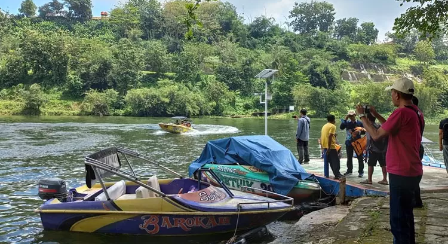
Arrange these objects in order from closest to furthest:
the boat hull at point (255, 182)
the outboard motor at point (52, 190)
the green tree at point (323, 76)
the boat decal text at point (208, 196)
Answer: the boat decal text at point (208, 196) < the outboard motor at point (52, 190) < the boat hull at point (255, 182) < the green tree at point (323, 76)

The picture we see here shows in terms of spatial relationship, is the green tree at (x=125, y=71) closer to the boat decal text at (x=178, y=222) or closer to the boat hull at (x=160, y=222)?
the boat hull at (x=160, y=222)

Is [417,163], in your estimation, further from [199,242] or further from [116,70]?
[116,70]

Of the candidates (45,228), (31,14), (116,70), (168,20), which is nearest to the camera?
(45,228)

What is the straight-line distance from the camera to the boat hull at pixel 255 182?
1060 centimetres

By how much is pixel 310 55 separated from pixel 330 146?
286 feet

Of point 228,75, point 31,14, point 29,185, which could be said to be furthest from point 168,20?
point 29,185

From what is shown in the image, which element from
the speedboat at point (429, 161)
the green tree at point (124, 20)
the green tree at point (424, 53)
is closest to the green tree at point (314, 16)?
the green tree at point (424, 53)

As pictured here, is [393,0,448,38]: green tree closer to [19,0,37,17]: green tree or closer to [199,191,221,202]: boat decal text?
[199,191,221,202]: boat decal text

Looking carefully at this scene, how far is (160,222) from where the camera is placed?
8.34 metres

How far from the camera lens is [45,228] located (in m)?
8.98

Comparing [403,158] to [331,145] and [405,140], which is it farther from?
[331,145]

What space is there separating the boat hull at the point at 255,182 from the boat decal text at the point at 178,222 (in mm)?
2253

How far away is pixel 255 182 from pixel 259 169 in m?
0.39

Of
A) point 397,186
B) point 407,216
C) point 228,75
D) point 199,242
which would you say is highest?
point 228,75
